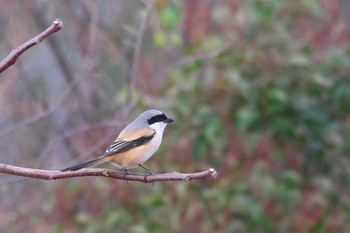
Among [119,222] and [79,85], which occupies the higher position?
[79,85]

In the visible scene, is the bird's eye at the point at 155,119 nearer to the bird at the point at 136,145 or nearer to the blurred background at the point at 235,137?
the bird at the point at 136,145

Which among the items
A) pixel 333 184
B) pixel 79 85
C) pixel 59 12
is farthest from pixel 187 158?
pixel 59 12

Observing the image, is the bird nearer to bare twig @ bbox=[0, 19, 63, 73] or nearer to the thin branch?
the thin branch

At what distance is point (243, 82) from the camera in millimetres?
5531

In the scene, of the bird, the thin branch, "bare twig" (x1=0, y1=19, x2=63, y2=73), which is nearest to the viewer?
"bare twig" (x1=0, y1=19, x2=63, y2=73)

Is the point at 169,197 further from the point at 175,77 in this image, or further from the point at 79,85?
the point at 79,85

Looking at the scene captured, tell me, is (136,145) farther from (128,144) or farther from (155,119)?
(155,119)

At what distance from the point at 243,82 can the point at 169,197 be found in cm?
103

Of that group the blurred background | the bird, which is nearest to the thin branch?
the bird

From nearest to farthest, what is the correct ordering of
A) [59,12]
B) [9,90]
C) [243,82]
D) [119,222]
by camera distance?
[119,222] < [243,82] < [9,90] < [59,12]

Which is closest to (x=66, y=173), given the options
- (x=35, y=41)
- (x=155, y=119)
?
(x=35, y=41)

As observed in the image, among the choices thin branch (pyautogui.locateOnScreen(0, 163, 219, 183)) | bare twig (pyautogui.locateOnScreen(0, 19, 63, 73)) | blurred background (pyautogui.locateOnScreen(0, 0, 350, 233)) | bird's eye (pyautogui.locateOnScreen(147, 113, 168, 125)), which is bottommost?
thin branch (pyautogui.locateOnScreen(0, 163, 219, 183))

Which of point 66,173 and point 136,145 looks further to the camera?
point 136,145

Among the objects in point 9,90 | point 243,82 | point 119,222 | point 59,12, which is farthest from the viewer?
point 59,12
